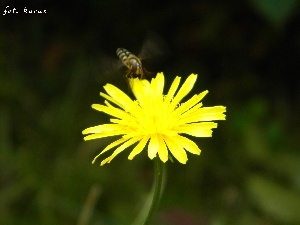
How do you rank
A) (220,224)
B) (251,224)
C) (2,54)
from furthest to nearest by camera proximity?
1. (2,54)
2. (251,224)
3. (220,224)

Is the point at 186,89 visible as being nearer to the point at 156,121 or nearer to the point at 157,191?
the point at 156,121

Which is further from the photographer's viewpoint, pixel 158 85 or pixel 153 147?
pixel 158 85

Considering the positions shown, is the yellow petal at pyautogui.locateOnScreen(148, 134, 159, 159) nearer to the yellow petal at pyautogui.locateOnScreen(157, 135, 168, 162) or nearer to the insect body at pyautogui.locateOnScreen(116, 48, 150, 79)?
the yellow petal at pyautogui.locateOnScreen(157, 135, 168, 162)

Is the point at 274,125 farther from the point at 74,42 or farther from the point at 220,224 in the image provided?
the point at 74,42

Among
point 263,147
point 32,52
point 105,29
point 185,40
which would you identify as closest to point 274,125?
point 263,147

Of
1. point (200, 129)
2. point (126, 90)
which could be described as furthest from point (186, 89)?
point (126, 90)

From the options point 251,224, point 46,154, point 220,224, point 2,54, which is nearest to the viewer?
point 220,224

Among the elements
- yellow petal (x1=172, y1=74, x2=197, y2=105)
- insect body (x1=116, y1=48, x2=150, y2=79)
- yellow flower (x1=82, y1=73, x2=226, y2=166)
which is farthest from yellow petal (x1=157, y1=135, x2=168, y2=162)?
insect body (x1=116, y1=48, x2=150, y2=79)
